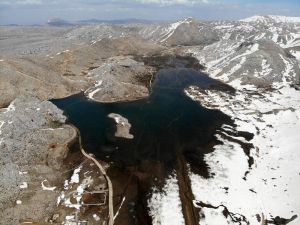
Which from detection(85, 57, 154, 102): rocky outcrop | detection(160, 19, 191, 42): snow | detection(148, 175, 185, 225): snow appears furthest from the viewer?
detection(160, 19, 191, 42): snow

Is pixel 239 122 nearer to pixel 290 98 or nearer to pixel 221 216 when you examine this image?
pixel 290 98

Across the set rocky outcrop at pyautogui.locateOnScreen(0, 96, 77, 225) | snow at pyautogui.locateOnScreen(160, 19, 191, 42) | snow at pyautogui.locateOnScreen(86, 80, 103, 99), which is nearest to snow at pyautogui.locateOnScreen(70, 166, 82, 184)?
rocky outcrop at pyautogui.locateOnScreen(0, 96, 77, 225)

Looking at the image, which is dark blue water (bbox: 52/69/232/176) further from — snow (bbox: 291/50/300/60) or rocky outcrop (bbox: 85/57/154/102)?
snow (bbox: 291/50/300/60)

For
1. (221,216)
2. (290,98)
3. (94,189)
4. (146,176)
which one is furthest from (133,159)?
(290,98)

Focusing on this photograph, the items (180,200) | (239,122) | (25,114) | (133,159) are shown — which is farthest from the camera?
(239,122)

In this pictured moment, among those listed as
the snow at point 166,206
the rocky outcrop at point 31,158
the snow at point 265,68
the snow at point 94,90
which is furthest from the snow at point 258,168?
the snow at point 94,90

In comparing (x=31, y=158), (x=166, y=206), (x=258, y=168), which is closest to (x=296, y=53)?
(x=258, y=168)
